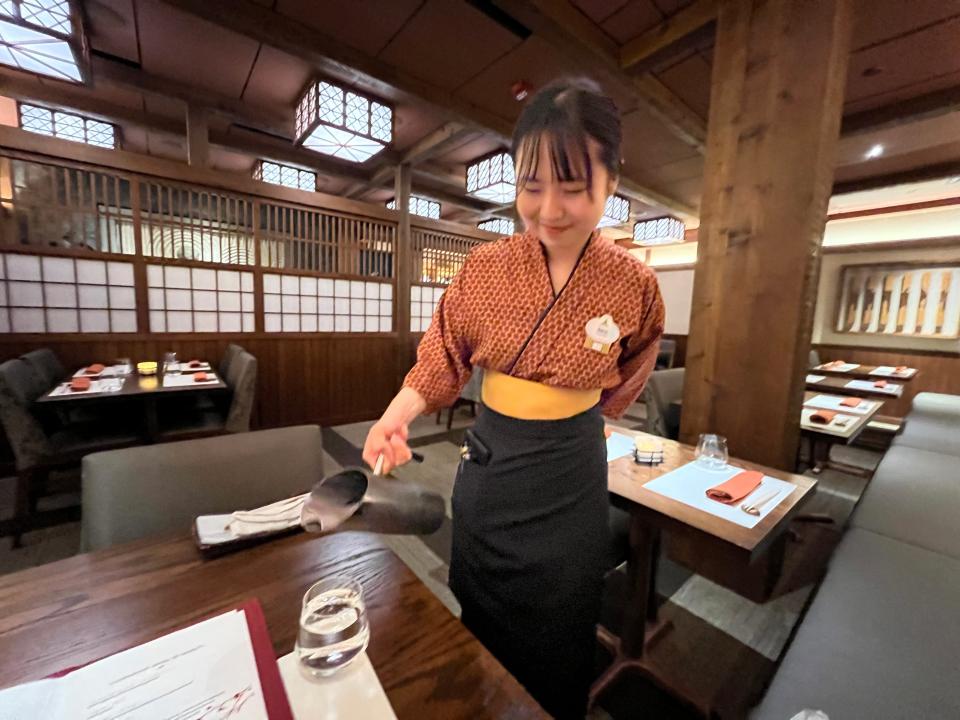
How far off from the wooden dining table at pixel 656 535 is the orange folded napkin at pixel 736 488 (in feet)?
0.26

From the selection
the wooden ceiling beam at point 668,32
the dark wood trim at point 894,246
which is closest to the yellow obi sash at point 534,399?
the wooden ceiling beam at point 668,32

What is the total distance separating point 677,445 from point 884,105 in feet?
10.1

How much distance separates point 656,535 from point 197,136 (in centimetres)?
428

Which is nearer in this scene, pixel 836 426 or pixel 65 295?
pixel 836 426

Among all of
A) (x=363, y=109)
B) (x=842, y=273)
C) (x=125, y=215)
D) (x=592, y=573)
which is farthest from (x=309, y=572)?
(x=842, y=273)

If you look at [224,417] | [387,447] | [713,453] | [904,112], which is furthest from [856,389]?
[224,417]

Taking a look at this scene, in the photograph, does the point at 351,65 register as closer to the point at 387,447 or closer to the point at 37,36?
the point at 37,36

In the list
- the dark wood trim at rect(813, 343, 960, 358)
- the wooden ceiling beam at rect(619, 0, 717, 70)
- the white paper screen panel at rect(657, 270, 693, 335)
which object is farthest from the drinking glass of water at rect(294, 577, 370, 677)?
the white paper screen panel at rect(657, 270, 693, 335)

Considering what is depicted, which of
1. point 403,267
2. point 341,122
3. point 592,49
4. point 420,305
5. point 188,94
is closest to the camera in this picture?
point 592,49

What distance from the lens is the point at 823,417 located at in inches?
82.8

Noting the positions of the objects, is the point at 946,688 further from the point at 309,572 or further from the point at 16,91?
the point at 16,91

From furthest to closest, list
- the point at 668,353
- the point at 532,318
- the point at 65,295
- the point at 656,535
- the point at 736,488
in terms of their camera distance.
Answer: the point at 668,353 < the point at 65,295 < the point at 656,535 < the point at 736,488 < the point at 532,318

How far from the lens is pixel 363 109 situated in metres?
2.92

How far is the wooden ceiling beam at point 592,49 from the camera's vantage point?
196 centimetres
